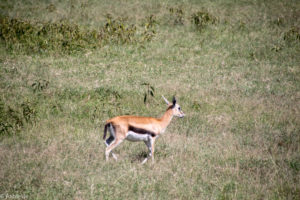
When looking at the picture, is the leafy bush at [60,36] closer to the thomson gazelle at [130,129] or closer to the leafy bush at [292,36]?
the leafy bush at [292,36]

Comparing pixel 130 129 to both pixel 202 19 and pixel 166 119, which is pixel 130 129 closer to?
pixel 166 119

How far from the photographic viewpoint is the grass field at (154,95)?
286 inches

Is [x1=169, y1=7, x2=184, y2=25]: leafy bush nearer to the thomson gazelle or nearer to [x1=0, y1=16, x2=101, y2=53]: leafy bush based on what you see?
[x1=0, y1=16, x2=101, y2=53]: leafy bush

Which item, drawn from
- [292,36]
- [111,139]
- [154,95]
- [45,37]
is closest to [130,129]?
[111,139]

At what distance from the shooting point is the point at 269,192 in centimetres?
692

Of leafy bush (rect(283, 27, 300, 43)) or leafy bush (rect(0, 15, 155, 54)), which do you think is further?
leafy bush (rect(283, 27, 300, 43))

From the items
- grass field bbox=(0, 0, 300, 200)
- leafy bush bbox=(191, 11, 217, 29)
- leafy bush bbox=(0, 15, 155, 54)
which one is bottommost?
grass field bbox=(0, 0, 300, 200)

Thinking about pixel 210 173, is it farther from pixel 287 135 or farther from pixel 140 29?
pixel 140 29

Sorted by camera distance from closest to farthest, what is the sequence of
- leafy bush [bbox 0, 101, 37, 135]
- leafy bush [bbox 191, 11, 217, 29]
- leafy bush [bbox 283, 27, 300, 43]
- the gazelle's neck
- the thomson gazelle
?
1. the thomson gazelle
2. the gazelle's neck
3. leafy bush [bbox 0, 101, 37, 135]
4. leafy bush [bbox 283, 27, 300, 43]
5. leafy bush [bbox 191, 11, 217, 29]

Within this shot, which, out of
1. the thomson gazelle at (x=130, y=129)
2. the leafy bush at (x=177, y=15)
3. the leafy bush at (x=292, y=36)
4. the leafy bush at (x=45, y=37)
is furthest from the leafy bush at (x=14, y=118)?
the leafy bush at (x=292, y=36)

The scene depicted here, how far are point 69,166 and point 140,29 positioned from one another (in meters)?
11.6

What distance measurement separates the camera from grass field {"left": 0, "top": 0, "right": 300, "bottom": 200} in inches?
286

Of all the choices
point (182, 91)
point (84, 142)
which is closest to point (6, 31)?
point (182, 91)

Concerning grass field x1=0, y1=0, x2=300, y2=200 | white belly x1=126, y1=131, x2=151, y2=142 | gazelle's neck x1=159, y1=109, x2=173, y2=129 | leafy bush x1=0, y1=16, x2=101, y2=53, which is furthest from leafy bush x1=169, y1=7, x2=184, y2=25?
white belly x1=126, y1=131, x2=151, y2=142
